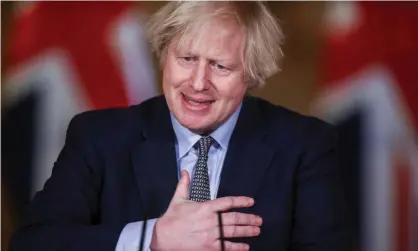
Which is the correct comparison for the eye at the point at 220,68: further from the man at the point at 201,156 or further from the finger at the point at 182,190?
the finger at the point at 182,190

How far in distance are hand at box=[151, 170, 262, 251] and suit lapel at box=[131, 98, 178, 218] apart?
0.10 metres

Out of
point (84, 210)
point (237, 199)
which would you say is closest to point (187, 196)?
point (237, 199)

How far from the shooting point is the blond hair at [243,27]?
3.32 ft

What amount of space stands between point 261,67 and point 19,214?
0.55 m

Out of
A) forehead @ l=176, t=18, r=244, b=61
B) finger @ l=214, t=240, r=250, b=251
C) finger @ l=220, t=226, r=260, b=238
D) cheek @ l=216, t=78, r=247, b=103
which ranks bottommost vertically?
finger @ l=214, t=240, r=250, b=251

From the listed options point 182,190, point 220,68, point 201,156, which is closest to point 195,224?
point 182,190

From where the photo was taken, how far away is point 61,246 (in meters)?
1.00

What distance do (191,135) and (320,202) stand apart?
10.4 inches

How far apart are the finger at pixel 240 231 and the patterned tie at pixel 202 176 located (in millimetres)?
114

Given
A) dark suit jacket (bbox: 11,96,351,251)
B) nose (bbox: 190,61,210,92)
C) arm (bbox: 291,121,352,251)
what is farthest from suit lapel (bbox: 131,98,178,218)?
arm (bbox: 291,121,352,251)

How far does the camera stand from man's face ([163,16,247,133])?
1007 millimetres

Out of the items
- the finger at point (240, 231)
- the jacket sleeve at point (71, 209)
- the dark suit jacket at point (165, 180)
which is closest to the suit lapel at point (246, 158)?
the dark suit jacket at point (165, 180)

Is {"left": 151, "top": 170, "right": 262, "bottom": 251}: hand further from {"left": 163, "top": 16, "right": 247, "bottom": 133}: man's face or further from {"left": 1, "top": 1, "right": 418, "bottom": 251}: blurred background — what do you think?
{"left": 1, "top": 1, "right": 418, "bottom": 251}: blurred background

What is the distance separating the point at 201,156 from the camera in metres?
1.07
